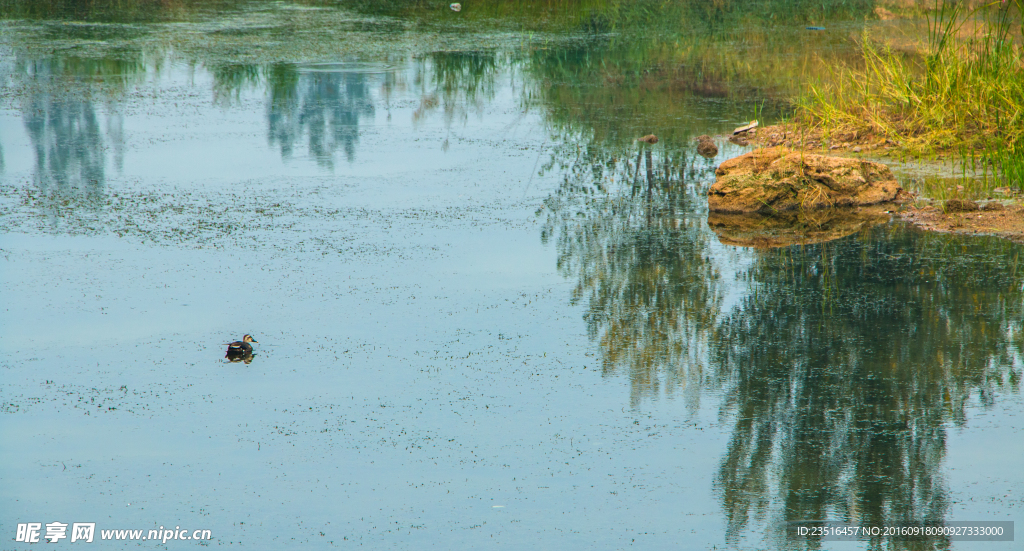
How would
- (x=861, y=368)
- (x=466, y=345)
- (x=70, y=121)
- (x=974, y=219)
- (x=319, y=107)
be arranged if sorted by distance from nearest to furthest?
(x=861, y=368), (x=466, y=345), (x=974, y=219), (x=70, y=121), (x=319, y=107)

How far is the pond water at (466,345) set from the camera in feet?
13.3

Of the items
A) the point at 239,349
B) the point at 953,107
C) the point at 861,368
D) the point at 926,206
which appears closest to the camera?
the point at 861,368

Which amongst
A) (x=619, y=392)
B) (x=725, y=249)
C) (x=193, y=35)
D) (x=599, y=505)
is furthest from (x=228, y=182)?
(x=193, y=35)

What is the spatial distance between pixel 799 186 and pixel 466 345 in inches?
143

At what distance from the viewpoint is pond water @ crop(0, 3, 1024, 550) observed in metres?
4.04

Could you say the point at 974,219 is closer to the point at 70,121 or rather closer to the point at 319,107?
the point at 319,107

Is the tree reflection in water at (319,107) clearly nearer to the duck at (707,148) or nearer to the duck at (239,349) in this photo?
the duck at (707,148)

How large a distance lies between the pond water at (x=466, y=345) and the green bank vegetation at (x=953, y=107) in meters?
1.21

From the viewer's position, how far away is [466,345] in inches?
217

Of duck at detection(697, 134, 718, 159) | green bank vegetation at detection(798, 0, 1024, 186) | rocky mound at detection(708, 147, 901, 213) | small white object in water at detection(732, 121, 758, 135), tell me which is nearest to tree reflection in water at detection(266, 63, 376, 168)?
duck at detection(697, 134, 718, 159)

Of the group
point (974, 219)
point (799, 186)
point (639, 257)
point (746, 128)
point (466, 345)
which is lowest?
point (466, 345)

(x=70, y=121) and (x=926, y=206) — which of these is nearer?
(x=926, y=206)

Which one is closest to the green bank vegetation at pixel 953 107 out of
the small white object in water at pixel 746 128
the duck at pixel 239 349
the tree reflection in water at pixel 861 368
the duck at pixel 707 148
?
the small white object in water at pixel 746 128

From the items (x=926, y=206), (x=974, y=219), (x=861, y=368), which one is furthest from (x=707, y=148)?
(x=861, y=368)
